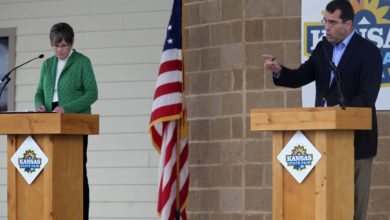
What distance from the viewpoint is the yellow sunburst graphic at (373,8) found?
23.6 ft

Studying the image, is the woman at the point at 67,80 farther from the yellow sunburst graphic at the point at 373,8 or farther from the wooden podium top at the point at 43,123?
the yellow sunburst graphic at the point at 373,8

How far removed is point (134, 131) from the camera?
27.8 feet

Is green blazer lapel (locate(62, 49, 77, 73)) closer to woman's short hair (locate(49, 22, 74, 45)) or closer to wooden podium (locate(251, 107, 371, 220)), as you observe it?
woman's short hair (locate(49, 22, 74, 45))

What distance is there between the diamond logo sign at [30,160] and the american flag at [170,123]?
1722 mm

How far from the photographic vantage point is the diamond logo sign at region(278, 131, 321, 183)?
4.96 m

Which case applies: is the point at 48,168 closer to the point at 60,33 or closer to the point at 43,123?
the point at 43,123

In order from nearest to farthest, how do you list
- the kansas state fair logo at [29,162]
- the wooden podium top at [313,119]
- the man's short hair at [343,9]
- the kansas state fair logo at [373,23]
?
1. the wooden podium top at [313,119]
2. the man's short hair at [343,9]
3. the kansas state fair logo at [29,162]
4. the kansas state fair logo at [373,23]

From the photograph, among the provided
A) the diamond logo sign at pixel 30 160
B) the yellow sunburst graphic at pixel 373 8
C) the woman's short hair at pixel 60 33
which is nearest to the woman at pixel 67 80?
the woman's short hair at pixel 60 33

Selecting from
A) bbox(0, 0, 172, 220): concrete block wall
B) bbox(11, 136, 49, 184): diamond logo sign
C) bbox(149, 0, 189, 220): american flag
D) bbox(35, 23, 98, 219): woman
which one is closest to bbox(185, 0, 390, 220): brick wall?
bbox(149, 0, 189, 220): american flag

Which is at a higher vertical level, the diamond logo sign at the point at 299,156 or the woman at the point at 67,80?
the woman at the point at 67,80

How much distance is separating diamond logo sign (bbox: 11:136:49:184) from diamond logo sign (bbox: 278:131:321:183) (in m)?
1.72

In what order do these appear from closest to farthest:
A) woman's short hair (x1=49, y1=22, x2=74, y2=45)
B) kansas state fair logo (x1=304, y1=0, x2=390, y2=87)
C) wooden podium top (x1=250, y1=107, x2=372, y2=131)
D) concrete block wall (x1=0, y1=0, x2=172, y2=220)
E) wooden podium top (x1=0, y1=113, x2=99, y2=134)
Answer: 1. wooden podium top (x1=250, y1=107, x2=372, y2=131)
2. wooden podium top (x1=0, y1=113, x2=99, y2=134)
3. woman's short hair (x1=49, y1=22, x2=74, y2=45)
4. kansas state fair logo (x1=304, y1=0, x2=390, y2=87)
5. concrete block wall (x1=0, y1=0, x2=172, y2=220)

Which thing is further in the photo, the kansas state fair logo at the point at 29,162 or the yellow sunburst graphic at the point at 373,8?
the yellow sunburst graphic at the point at 373,8

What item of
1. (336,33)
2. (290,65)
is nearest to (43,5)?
(290,65)
